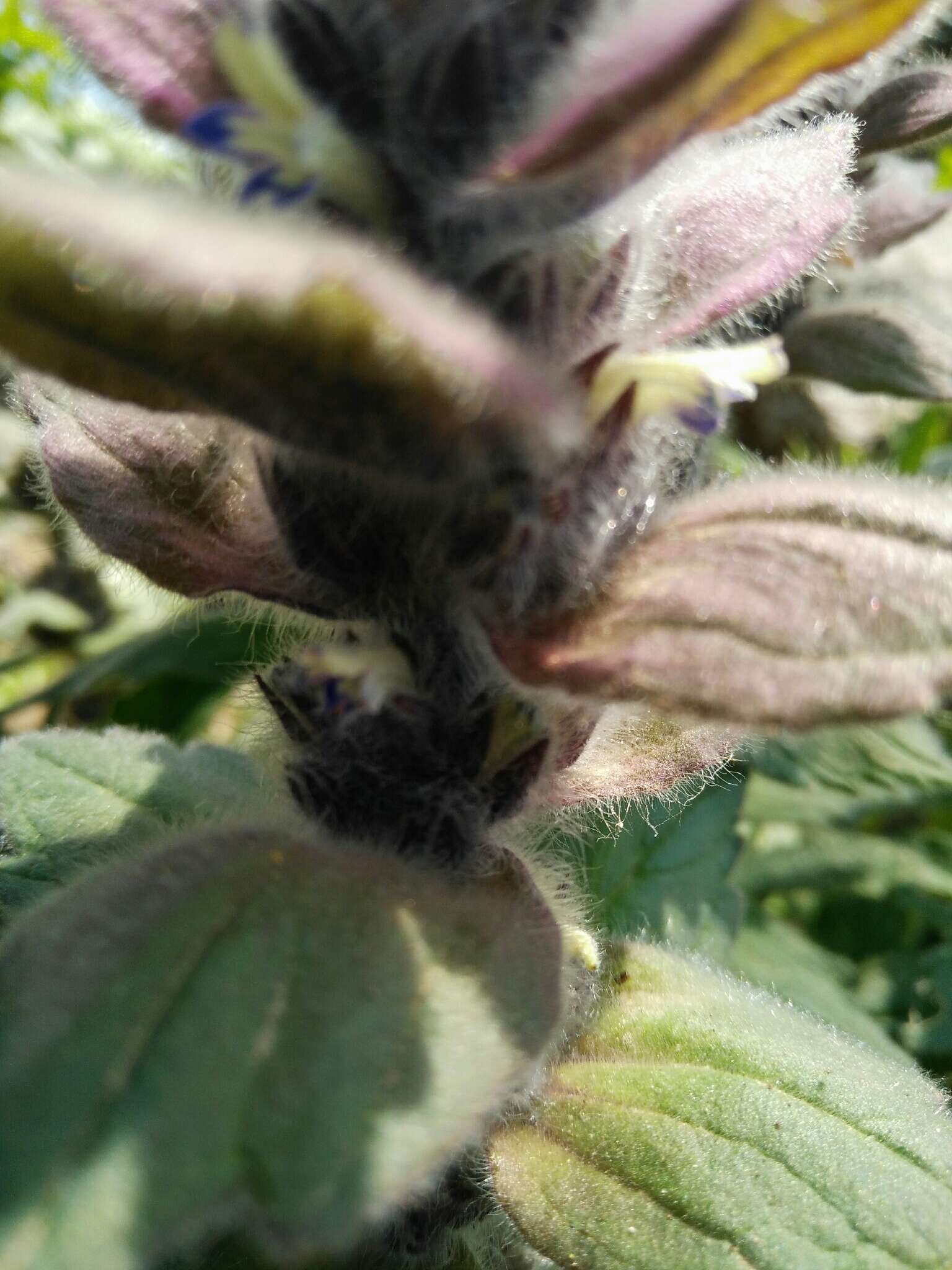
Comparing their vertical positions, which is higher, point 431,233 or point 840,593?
point 431,233

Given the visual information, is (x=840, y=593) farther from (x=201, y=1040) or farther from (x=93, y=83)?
(x=93, y=83)

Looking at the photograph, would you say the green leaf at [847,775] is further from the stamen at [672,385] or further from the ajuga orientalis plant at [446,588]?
the stamen at [672,385]

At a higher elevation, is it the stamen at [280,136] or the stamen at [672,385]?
the stamen at [280,136]

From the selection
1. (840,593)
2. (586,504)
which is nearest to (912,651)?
(840,593)

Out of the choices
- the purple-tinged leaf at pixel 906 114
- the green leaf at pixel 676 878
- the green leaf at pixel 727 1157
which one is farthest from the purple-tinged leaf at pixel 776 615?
the purple-tinged leaf at pixel 906 114

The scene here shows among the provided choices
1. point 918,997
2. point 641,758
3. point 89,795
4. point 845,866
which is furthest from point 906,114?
point 89,795

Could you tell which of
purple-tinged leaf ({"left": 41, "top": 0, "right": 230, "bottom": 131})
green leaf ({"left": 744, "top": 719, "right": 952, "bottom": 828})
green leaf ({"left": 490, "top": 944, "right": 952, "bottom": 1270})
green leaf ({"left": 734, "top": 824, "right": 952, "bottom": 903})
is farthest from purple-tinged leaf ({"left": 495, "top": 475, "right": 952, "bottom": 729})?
green leaf ({"left": 734, "top": 824, "right": 952, "bottom": 903})
